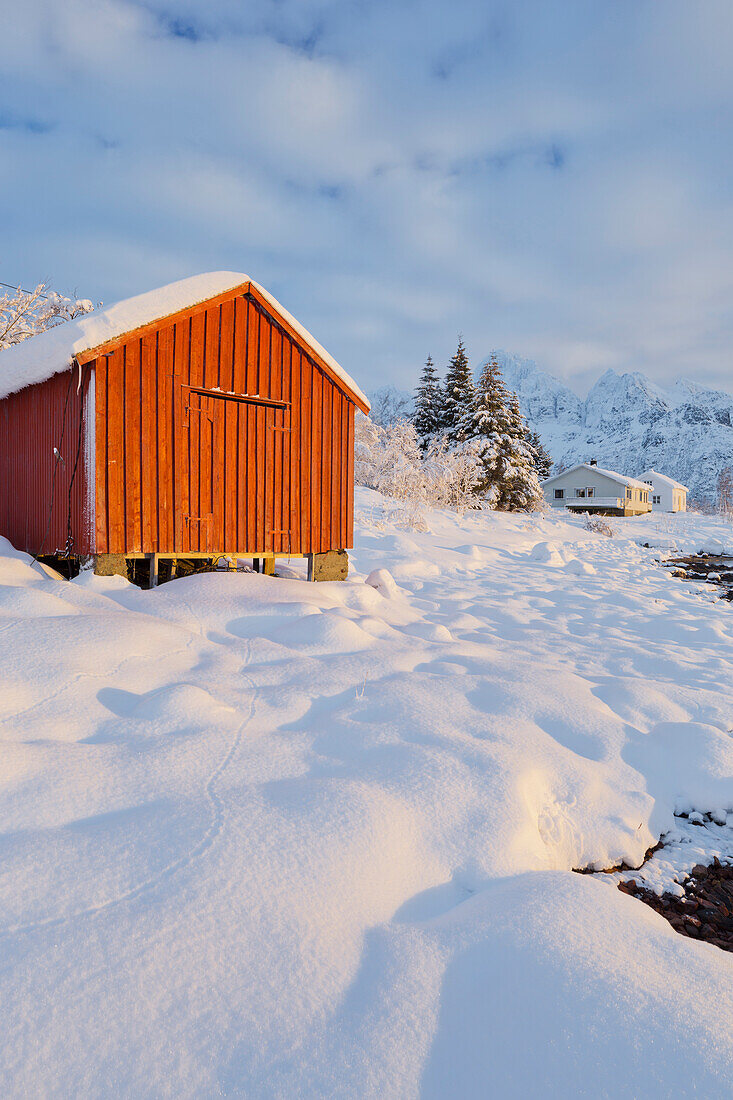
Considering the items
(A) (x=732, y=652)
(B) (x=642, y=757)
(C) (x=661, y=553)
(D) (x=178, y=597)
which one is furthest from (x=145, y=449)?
(C) (x=661, y=553)

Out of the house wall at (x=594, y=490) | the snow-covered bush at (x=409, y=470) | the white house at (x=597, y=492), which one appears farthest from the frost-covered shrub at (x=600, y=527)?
the house wall at (x=594, y=490)

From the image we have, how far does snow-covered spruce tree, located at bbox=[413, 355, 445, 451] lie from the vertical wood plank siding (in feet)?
84.8

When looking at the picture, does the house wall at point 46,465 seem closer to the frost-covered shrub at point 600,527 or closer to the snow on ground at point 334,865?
the snow on ground at point 334,865

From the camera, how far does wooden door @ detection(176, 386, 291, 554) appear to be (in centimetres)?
731

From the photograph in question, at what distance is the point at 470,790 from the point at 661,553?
20.7 m

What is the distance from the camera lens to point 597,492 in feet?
171

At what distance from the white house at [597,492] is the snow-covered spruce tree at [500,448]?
22.8 metres

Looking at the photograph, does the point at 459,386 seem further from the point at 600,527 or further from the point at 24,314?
the point at 24,314

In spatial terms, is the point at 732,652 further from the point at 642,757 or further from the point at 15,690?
the point at 15,690

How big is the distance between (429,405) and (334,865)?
34.4 meters

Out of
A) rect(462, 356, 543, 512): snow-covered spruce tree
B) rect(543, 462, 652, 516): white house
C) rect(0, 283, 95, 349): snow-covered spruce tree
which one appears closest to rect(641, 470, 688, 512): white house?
rect(543, 462, 652, 516): white house

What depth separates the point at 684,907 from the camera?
8.43ft

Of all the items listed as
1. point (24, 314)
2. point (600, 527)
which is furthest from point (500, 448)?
point (24, 314)

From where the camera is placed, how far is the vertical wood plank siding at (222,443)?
675 cm
